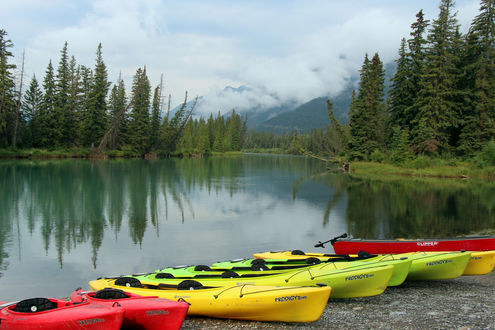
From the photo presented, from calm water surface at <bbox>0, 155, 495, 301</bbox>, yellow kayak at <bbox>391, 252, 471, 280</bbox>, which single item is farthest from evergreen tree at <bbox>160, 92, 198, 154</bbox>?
yellow kayak at <bbox>391, 252, 471, 280</bbox>

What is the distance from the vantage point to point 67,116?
66.4 m

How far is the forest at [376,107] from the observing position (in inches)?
1756

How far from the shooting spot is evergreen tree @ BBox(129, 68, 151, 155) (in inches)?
2960

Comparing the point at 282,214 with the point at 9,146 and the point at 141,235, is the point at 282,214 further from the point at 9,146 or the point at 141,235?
the point at 9,146

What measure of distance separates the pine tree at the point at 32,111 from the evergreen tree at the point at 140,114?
16589mm

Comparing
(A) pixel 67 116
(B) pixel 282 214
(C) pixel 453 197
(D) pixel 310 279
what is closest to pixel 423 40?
(C) pixel 453 197

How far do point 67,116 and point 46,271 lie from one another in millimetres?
61940

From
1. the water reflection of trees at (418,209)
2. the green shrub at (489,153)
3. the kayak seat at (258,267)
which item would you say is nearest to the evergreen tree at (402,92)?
the green shrub at (489,153)

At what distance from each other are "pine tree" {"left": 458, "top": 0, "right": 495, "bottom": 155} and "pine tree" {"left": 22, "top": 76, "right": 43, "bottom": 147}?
61.9 metres

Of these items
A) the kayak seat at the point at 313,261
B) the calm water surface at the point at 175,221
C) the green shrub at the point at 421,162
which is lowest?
the calm water surface at the point at 175,221

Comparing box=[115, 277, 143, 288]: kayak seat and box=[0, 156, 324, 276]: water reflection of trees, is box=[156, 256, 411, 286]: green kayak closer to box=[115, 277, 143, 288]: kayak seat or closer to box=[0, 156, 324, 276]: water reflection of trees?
box=[115, 277, 143, 288]: kayak seat

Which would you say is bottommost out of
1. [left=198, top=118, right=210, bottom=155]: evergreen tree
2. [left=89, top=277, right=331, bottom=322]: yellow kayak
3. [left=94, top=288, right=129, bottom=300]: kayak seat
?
[left=89, top=277, right=331, bottom=322]: yellow kayak

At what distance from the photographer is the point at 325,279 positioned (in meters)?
8.11

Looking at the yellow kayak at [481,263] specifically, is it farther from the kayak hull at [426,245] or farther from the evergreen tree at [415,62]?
the evergreen tree at [415,62]
